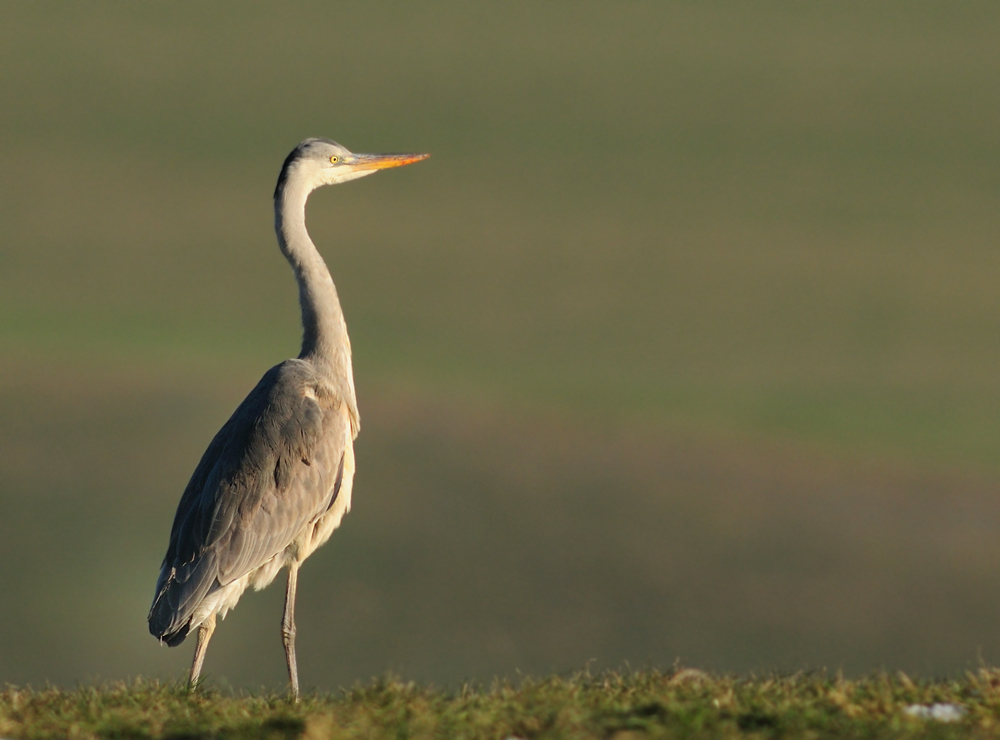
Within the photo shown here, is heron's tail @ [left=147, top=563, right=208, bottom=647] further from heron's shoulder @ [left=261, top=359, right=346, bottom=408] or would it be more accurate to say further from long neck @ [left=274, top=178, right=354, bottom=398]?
long neck @ [left=274, top=178, right=354, bottom=398]

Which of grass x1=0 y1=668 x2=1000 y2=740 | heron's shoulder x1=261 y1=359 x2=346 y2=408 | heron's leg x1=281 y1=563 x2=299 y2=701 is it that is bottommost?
heron's leg x1=281 y1=563 x2=299 y2=701

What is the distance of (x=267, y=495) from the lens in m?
8.02

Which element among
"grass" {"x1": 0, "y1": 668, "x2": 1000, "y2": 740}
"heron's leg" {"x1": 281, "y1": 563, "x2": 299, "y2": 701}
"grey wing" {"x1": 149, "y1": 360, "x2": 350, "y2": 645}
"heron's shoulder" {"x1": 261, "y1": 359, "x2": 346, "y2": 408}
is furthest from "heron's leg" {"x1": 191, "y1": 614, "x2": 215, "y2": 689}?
"heron's shoulder" {"x1": 261, "y1": 359, "x2": 346, "y2": 408}

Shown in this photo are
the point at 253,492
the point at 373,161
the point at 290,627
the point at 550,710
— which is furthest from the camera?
the point at 373,161

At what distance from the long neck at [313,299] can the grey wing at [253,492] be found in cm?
38

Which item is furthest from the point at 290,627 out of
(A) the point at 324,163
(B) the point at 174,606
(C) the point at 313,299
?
(A) the point at 324,163

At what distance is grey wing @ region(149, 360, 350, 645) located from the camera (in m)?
7.81

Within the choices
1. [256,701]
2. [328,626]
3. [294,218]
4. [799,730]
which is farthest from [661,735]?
[328,626]

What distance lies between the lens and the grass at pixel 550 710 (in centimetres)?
534

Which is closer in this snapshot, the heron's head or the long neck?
the long neck

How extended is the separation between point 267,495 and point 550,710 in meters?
2.98

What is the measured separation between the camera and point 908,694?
5.93 meters

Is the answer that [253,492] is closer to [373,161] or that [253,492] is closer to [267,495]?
[267,495]

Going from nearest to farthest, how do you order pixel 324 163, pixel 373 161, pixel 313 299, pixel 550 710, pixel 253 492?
1. pixel 550 710
2. pixel 253 492
3. pixel 313 299
4. pixel 324 163
5. pixel 373 161
